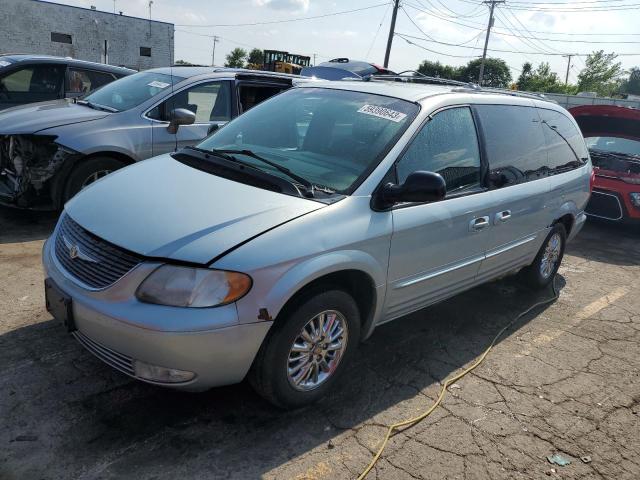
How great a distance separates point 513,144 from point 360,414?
2466 mm

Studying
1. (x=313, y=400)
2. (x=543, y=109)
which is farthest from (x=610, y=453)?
(x=543, y=109)

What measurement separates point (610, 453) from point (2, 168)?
223 inches

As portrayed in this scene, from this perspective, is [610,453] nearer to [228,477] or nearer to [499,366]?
[499,366]

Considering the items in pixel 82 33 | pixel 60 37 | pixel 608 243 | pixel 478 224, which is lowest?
pixel 608 243

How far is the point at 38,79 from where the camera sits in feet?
24.7

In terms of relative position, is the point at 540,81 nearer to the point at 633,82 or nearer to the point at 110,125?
the point at 633,82

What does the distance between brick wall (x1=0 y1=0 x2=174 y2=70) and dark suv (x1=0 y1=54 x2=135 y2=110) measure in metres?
30.6

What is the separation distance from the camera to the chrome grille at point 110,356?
8.55 feet

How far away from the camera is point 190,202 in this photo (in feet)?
9.51

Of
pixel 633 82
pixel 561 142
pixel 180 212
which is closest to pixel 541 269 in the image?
pixel 561 142

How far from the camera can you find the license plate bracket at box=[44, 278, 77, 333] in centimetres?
272

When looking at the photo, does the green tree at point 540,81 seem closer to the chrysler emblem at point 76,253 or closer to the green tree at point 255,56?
the green tree at point 255,56

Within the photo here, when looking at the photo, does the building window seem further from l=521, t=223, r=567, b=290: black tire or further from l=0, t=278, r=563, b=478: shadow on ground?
l=521, t=223, r=567, b=290: black tire

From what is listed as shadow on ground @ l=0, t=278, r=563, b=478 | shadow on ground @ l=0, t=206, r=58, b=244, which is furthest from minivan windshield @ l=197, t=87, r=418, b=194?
shadow on ground @ l=0, t=206, r=58, b=244
